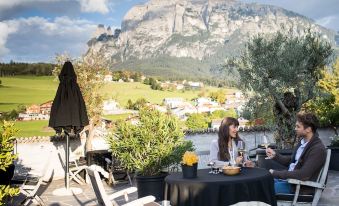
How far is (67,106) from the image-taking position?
8.20 m

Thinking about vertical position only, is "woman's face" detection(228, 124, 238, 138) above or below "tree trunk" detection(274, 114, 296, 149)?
above

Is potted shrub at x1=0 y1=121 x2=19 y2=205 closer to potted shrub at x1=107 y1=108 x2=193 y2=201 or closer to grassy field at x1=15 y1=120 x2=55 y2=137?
potted shrub at x1=107 y1=108 x2=193 y2=201

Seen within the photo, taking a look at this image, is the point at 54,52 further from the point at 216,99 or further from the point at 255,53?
the point at 216,99

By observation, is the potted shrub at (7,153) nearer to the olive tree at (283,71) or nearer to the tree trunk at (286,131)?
the olive tree at (283,71)

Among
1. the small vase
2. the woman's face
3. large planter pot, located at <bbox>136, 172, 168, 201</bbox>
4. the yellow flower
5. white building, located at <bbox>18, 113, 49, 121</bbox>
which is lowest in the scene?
white building, located at <bbox>18, 113, 49, 121</bbox>

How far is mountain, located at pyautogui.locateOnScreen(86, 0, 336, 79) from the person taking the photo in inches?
2876

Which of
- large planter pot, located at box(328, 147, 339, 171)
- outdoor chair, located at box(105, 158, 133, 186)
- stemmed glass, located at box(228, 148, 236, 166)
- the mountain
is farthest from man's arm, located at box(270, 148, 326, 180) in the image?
the mountain

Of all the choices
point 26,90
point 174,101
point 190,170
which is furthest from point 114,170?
point 174,101

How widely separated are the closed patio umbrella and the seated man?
4254 millimetres

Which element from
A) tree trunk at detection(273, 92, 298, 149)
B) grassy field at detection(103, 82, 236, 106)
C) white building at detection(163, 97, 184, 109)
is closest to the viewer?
tree trunk at detection(273, 92, 298, 149)

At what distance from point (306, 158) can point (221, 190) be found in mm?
1215

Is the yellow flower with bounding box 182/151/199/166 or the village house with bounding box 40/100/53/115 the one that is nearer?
the yellow flower with bounding box 182/151/199/166

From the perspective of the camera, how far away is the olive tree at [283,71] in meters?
10.7

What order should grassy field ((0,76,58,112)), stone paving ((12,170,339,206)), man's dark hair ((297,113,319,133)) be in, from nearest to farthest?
man's dark hair ((297,113,319,133)), stone paving ((12,170,339,206)), grassy field ((0,76,58,112))
